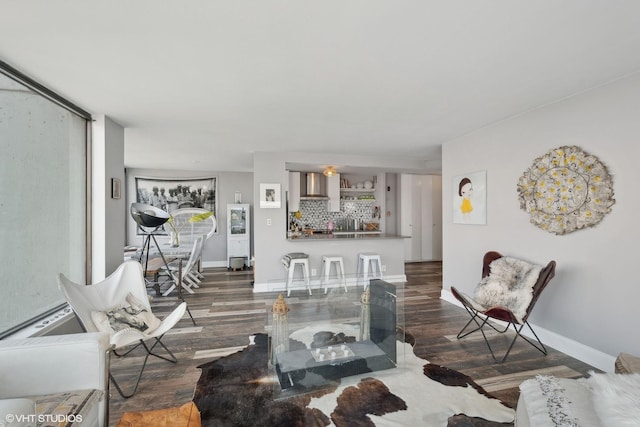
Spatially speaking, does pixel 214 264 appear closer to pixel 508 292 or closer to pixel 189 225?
pixel 189 225

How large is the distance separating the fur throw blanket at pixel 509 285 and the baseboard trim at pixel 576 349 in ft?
1.97

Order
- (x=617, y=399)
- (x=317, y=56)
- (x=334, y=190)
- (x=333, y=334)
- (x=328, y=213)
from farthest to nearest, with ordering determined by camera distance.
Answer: (x=328, y=213)
(x=334, y=190)
(x=333, y=334)
(x=317, y=56)
(x=617, y=399)

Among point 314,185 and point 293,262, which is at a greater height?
point 314,185

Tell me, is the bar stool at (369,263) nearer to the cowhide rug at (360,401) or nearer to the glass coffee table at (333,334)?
the glass coffee table at (333,334)

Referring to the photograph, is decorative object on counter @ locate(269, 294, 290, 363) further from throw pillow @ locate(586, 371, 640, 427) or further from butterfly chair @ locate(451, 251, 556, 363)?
throw pillow @ locate(586, 371, 640, 427)

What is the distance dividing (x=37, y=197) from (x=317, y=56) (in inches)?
102

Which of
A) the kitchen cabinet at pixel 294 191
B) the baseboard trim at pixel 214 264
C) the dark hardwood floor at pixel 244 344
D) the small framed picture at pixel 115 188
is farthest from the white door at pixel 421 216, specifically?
the small framed picture at pixel 115 188

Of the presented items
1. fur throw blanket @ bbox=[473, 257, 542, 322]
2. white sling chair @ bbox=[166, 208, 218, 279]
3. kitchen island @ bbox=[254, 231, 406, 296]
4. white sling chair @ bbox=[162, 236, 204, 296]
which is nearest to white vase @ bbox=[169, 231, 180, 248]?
white sling chair @ bbox=[162, 236, 204, 296]

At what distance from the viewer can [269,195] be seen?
4855 mm

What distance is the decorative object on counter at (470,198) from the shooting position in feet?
12.0

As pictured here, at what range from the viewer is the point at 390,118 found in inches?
127

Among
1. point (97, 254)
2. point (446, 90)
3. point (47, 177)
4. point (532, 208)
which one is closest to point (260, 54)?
point (446, 90)

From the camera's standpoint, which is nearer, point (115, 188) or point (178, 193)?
point (115, 188)

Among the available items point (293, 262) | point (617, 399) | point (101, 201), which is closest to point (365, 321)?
point (617, 399)
